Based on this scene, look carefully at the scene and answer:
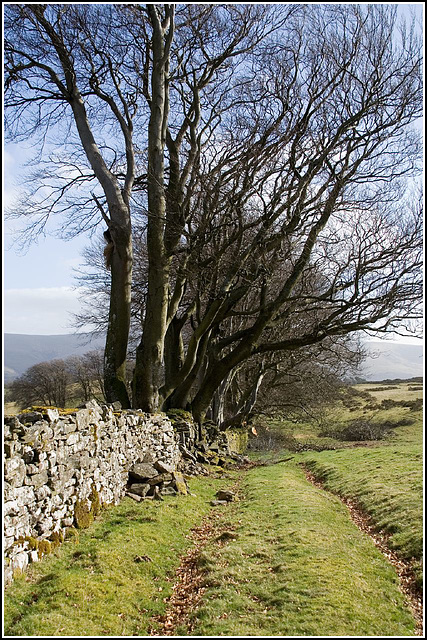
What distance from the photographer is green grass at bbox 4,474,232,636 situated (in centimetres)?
532

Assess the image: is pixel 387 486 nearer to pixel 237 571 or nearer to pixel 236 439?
pixel 237 571

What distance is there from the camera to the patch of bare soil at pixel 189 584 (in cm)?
587

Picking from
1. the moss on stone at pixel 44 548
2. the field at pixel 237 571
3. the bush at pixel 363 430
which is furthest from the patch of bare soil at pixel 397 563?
the bush at pixel 363 430

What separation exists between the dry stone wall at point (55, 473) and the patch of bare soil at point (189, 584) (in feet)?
6.27

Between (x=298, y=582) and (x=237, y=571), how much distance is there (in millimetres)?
1037

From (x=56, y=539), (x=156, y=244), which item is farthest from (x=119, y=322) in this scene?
(x=56, y=539)

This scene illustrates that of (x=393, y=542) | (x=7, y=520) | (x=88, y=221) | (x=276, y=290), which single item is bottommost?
(x=393, y=542)

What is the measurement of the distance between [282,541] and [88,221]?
13303 millimetres

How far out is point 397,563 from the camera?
27.7 feet

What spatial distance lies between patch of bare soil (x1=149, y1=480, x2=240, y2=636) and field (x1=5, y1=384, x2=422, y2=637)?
30 mm

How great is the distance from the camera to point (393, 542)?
30.6 feet

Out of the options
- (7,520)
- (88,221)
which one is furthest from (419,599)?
(88,221)

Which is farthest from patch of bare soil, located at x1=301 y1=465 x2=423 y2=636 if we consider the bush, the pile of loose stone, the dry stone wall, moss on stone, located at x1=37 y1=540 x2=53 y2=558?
the bush

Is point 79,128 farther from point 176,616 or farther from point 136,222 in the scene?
point 176,616
